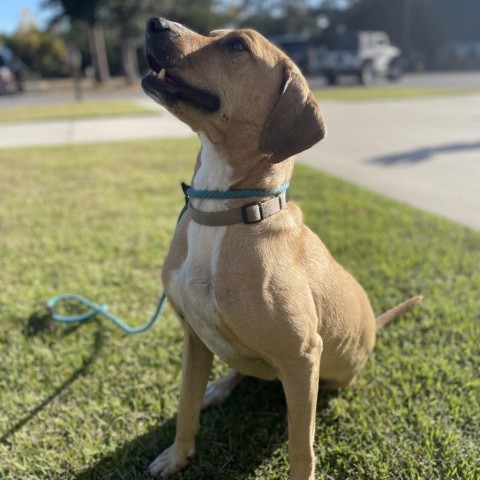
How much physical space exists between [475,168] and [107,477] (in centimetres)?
701

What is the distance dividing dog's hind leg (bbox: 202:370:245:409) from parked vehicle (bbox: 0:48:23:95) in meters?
30.6

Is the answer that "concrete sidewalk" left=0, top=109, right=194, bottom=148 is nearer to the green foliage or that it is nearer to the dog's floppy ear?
the dog's floppy ear

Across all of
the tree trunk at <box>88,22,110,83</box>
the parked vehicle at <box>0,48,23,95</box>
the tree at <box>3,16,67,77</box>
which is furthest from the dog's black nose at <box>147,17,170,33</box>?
the tree at <box>3,16,67,77</box>

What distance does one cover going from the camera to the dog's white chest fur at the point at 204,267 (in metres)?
1.93

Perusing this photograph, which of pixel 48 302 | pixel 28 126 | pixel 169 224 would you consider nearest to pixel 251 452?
pixel 48 302

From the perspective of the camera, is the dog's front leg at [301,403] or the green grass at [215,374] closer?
the dog's front leg at [301,403]

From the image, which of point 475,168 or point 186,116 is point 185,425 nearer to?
point 186,116

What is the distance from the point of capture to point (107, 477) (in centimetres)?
218

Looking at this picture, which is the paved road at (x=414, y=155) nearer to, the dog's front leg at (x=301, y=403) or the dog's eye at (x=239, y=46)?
the dog's front leg at (x=301, y=403)

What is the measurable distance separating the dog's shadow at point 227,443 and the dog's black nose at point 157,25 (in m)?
1.90

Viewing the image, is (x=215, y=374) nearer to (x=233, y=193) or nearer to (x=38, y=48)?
(x=233, y=193)

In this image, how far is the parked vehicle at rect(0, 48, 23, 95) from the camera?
28250mm

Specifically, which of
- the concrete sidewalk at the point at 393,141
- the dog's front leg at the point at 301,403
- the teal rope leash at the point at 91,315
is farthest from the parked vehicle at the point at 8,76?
the dog's front leg at the point at 301,403

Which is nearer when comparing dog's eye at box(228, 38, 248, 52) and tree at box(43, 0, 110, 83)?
dog's eye at box(228, 38, 248, 52)
